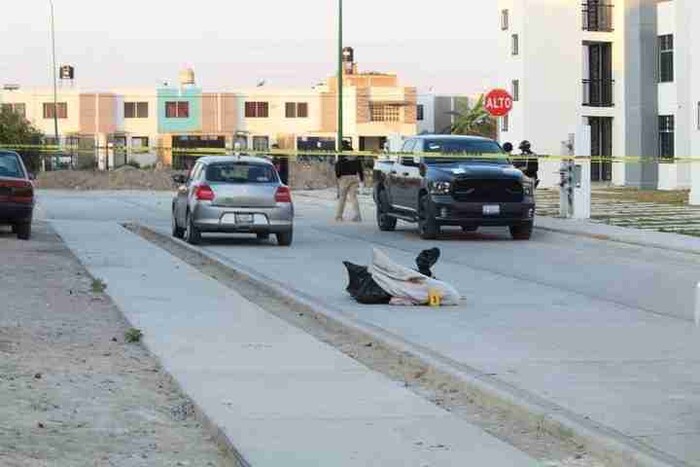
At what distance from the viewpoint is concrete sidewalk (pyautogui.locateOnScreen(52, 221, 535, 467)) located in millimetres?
7539

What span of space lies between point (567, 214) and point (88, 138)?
6516 cm

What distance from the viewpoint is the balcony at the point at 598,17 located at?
57.3 m

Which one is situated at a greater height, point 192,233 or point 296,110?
point 296,110

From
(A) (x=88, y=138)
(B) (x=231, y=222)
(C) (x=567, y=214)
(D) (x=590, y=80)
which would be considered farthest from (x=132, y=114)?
(B) (x=231, y=222)

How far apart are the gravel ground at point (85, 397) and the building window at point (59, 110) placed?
80524mm

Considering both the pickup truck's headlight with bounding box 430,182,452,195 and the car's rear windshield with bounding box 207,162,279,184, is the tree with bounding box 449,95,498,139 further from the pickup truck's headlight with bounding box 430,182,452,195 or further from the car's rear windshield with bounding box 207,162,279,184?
the car's rear windshield with bounding box 207,162,279,184

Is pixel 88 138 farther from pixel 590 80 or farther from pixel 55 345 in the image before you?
pixel 55 345

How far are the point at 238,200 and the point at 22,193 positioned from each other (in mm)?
4073

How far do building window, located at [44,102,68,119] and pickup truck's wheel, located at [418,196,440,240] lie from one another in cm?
7090

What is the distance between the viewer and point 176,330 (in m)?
12.5

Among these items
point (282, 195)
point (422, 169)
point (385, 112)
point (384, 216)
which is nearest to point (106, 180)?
point (384, 216)

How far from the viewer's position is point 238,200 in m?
23.7

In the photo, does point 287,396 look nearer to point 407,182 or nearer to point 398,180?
point 407,182

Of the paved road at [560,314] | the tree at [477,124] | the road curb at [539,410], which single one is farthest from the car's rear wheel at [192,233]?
the tree at [477,124]
